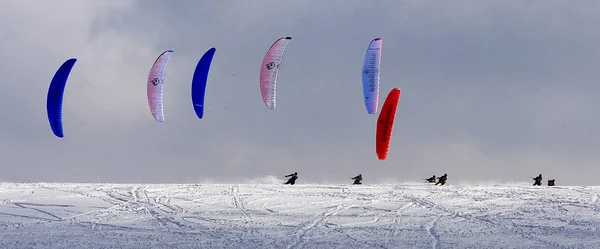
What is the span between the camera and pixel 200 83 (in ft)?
89.2

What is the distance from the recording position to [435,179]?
1251 inches

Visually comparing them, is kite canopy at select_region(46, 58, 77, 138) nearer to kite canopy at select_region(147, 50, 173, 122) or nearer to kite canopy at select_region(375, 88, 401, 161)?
kite canopy at select_region(147, 50, 173, 122)

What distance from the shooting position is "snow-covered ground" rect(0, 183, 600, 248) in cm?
1784

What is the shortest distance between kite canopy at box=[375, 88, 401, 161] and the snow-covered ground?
4.92 ft

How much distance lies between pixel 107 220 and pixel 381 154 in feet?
32.7

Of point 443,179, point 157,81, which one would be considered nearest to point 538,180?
point 443,179

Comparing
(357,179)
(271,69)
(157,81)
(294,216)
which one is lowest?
(294,216)

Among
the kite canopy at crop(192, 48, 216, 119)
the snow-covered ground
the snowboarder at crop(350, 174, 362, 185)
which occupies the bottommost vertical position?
the snow-covered ground

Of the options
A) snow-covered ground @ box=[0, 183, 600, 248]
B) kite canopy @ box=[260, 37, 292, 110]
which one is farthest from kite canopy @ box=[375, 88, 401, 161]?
kite canopy @ box=[260, 37, 292, 110]

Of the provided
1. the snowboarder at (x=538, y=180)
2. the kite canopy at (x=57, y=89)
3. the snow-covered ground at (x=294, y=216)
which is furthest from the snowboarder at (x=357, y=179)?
the kite canopy at (x=57, y=89)

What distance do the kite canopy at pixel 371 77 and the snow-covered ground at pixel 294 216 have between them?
9.78ft

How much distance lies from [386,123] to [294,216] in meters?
6.77

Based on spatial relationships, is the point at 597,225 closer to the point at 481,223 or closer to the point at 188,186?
the point at 481,223

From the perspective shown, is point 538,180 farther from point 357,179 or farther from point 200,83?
point 200,83
